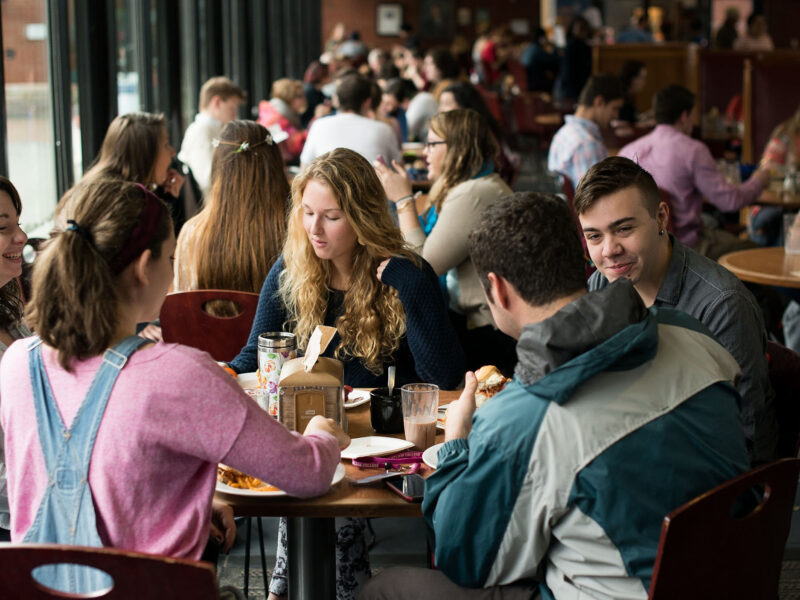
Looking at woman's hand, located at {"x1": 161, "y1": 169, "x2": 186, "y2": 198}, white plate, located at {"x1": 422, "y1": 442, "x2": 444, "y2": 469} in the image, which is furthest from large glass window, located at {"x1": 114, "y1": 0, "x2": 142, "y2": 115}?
white plate, located at {"x1": 422, "y1": 442, "x2": 444, "y2": 469}

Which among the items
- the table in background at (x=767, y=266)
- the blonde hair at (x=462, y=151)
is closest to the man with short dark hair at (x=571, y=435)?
the table in background at (x=767, y=266)

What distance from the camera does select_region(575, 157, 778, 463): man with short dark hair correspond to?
2.08 meters

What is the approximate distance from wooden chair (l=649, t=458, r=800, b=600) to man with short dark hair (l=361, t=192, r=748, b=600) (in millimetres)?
56

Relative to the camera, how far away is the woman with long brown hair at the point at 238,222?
10.3 feet

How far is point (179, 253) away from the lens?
10.8 feet

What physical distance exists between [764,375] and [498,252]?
0.84 meters

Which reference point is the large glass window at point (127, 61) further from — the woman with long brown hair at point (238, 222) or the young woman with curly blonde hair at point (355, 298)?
the young woman with curly blonde hair at point (355, 298)

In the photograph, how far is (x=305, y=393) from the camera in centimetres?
196

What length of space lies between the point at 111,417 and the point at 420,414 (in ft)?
2.43

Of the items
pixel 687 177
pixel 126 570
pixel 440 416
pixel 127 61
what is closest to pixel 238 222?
pixel 440 416

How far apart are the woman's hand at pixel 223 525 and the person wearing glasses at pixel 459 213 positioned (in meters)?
1.72

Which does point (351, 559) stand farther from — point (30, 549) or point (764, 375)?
point (30, 549)

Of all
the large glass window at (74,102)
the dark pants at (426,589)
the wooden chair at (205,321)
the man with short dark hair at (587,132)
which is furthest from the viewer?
the man with short dark hair at (587,132)

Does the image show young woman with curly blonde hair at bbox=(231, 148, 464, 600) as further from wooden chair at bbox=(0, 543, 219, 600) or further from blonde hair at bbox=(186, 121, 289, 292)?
wooden chair at bbox=(0, 543, 219, 600)
